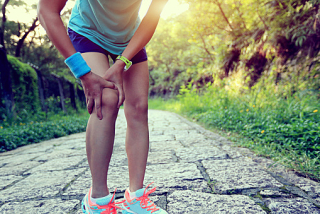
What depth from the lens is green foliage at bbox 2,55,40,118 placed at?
5848 mm

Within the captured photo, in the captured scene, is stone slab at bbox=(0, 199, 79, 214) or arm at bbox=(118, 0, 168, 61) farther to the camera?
stone slab at bbox=(0, 199, 79, 214)

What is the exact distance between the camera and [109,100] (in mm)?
1010

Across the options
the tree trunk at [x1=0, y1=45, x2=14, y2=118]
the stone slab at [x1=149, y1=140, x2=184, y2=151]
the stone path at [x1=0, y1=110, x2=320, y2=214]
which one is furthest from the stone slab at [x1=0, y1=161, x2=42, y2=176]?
the tree trunk at [x1=0, y1=45, x2=14, y2=118]

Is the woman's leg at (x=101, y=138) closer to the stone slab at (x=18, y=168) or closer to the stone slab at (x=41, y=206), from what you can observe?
the stone slab at (x=41, y=206)

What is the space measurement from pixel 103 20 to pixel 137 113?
557 millimetres

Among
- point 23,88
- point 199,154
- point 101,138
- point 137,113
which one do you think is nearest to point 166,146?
point 199,154

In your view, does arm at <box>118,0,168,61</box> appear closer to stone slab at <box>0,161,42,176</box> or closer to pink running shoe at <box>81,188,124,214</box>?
pink running shoe at <box>81,188,124,214</box>

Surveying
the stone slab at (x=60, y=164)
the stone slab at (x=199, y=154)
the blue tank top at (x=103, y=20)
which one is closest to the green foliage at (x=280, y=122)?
the stone slab at (x=199, y=154)

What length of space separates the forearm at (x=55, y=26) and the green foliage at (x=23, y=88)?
18.3ft

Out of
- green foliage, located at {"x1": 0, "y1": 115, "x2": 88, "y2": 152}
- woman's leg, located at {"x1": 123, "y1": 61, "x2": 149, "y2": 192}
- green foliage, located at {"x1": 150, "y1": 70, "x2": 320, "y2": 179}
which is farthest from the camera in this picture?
green foliage, located at {"x1": 0, "y1": 115, "x2": 88, "y2": 152}

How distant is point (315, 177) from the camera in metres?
1.57

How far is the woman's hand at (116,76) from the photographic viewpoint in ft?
3.43

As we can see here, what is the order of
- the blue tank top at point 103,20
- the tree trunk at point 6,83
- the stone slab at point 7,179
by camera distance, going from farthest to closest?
1. the tree trunk at point 6,83
2. the stone slab at point 7,179
3. the blue tank top at point 103,20

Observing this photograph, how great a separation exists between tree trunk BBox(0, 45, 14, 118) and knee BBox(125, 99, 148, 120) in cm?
517
